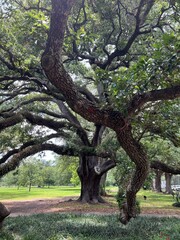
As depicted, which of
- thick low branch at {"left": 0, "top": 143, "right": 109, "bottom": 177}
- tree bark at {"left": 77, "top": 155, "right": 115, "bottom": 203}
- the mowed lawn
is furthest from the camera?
tree bark at {"left": 77, "top": 155, "right": 115, "bottom": 203}

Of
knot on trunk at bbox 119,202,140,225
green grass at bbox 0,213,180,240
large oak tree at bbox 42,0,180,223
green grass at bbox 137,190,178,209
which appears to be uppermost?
large oak tree at bbox 42,0,180,223

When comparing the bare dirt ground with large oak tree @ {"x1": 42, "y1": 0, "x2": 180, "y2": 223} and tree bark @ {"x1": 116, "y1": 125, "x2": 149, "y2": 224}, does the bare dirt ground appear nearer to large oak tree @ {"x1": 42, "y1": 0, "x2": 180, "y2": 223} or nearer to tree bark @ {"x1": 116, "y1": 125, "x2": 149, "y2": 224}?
tree bark @ {"x1": 116, "y1": 125, "x2": 149, "y2": 224}

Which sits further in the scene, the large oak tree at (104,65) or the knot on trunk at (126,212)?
the knot on trunk at (126,212)

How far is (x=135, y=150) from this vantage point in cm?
530

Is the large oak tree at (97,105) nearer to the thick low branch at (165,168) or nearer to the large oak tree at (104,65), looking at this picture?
the large oak tree at (104,65)

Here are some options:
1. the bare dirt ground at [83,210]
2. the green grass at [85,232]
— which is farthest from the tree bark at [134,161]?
the bare dirt ground at [83,210]

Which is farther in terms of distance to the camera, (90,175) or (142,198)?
(142,198)

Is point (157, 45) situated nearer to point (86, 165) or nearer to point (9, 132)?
point (9, 132)

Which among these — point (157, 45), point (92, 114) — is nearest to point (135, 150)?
point (92, 114)

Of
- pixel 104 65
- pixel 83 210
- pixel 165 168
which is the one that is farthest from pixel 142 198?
pixel 104 65

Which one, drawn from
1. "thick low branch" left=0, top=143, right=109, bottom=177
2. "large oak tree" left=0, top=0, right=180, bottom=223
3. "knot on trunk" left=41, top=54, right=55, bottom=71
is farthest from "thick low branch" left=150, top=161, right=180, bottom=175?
"knot on trunk" left=41, top=54, right=55, bottom=71

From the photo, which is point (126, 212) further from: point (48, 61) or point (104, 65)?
point (104, 65)

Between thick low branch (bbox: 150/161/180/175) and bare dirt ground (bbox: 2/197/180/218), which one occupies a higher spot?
thick low branch (bbox: 150/161/180/175)

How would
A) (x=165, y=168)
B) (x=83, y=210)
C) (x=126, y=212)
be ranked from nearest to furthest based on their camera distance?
1. (x=126, y=212)
2. (x=165, y=168)
3. (x=83, y=210)
